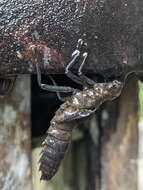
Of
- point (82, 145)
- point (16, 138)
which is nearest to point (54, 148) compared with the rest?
point (16, 138)

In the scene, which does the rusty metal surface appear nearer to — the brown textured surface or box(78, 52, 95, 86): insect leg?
box(78, 52, 95, 86): insect leg

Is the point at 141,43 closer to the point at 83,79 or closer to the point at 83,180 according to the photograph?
the point at 83,79

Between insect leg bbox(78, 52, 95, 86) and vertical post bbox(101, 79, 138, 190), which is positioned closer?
insect leg bbox(78, 52, 95, 86)

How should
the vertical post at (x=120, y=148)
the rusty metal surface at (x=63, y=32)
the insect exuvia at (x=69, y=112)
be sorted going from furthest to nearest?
the vertical post at (x=120, y=148) < the insect exuvia at (x=69, y=112) < the rusty metal surface at (x=63, y=32)

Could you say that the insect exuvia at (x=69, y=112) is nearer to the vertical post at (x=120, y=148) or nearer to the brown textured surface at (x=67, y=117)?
the brown textured surface at (x=67, y=117)

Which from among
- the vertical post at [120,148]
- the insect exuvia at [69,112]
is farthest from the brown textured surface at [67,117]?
the vertical post at [120,148]

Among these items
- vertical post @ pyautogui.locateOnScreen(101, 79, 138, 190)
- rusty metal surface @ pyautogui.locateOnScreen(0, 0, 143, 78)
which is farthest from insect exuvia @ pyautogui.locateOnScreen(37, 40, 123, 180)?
vertical post @ pyautogui.locateOnScreen(101, 79, 138, 190)
